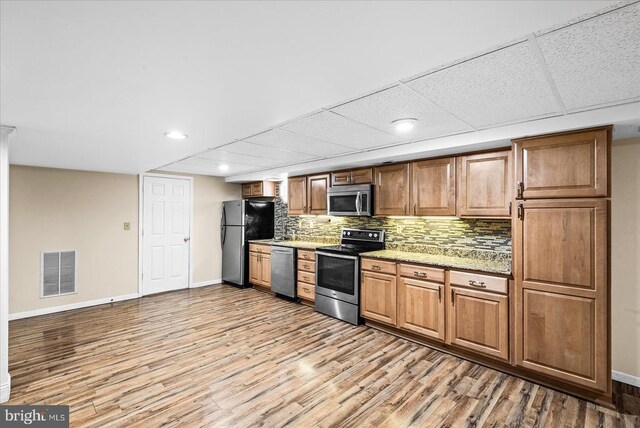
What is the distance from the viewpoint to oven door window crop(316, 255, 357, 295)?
3949mm

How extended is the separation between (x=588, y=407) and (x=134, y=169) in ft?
19.1

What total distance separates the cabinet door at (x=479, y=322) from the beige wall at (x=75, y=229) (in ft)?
16.4

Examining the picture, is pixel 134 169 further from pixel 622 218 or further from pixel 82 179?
pixel 622 218

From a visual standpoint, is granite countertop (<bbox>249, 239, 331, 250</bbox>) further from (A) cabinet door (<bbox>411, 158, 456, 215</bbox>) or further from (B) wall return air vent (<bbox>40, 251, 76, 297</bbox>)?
(B) wall return air vent (<bbox>40, 251, 76, 297</bbox>)

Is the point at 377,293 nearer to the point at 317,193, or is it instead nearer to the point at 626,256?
the point at 317,193

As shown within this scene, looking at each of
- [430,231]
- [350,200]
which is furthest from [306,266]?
[430,231]

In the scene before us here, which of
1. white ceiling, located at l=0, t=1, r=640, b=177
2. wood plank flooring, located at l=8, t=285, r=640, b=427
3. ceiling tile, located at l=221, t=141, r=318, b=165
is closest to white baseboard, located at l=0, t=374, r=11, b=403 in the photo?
A: wood plank flooring, located at l=8, t=285, r=640, b=427

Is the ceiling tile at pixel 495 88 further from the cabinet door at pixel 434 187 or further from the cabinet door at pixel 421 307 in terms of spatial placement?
the cabinet door at pixel 421 307

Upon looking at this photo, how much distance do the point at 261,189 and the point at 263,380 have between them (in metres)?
3.78

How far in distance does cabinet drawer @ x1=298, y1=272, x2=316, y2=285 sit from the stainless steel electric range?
0.17 m

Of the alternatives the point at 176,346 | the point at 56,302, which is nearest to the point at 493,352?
the point at 176,346

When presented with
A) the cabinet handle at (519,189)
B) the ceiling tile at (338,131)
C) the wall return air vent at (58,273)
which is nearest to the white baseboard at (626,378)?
the cabinet handle at (519,189)

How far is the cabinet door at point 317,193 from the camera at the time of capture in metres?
4.70

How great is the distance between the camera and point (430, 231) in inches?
149
